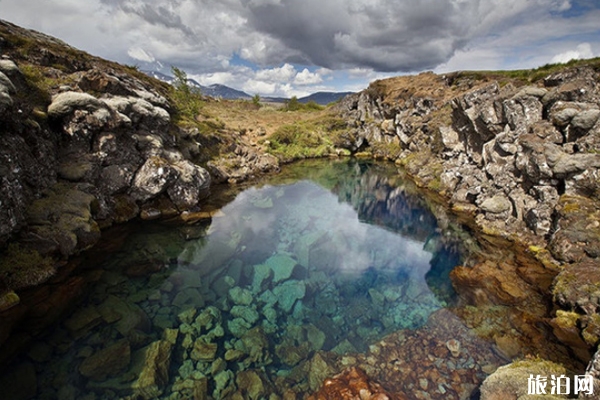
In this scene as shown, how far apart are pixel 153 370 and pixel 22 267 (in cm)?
993

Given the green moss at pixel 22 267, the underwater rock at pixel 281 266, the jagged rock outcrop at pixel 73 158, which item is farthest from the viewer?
the underwater rock at pixel 281 266

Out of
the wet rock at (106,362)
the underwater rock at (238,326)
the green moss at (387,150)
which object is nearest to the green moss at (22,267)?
the wet rock at (106,362)

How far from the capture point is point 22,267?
14.7m

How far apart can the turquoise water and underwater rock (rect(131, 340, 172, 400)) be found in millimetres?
43

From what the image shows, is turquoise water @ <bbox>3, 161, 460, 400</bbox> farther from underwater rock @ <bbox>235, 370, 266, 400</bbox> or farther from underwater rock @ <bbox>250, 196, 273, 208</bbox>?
underwater rock @ <bbox>250, 196, 273, 208</bbox>

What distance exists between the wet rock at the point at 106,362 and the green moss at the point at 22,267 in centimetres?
679

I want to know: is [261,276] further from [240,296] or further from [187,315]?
[187,315]

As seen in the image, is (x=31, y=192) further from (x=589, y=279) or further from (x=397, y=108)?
(x=397, y=108)

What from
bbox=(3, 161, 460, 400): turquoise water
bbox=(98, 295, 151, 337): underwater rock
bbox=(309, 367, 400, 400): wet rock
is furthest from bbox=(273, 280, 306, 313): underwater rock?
bbox=(98, 295, 151, 337): underwater rock

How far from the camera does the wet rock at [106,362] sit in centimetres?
1098

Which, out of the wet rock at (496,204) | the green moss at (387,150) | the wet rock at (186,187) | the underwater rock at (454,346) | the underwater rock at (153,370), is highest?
the green moss at (387,150)

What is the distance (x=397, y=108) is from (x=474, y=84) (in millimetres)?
14943

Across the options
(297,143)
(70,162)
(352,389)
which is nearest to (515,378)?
(352,389)

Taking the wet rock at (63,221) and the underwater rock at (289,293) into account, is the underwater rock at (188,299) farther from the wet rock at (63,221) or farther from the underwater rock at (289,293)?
the wet rock at (63,221)
